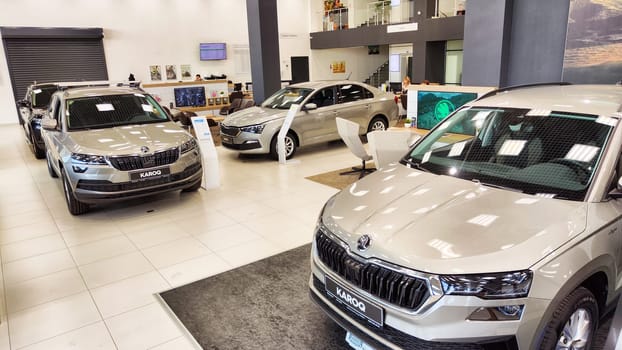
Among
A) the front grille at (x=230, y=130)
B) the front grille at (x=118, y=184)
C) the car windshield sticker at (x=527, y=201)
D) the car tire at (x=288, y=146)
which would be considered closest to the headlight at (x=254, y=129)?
the front grille at (x=230, y=130)

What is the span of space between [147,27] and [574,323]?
17.1m

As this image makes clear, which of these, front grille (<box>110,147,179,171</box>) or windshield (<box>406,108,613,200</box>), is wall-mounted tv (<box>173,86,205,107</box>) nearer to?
front grille (<box>110,147,179,171</box>)

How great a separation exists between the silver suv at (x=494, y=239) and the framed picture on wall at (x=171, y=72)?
15608 millimetres

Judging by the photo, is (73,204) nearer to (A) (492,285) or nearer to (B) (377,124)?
(A) (492,285)

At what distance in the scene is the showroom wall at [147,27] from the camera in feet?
46.2

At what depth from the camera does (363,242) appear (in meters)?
2.05

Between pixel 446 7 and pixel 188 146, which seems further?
pixel 446 7

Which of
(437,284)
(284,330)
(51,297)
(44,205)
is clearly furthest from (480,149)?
(44,205)

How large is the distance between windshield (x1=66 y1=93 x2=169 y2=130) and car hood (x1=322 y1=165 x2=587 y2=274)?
13.3 feet

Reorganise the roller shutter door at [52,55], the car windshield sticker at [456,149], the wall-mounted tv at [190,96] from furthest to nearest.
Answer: the roller shutter door at [52,55]
the wall-mounted tv at [190,96]
the car windshield sticker at [456,149]

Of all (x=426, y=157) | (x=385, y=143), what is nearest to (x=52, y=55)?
(x=385, y=143)

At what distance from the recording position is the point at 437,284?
5.77 ft

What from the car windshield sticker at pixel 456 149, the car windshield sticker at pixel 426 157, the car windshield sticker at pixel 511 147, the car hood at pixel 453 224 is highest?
the car windshield sticker at pixel 511 147

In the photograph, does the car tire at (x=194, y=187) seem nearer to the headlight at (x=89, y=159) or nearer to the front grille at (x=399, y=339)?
the headlight at (x=89, y=159)
